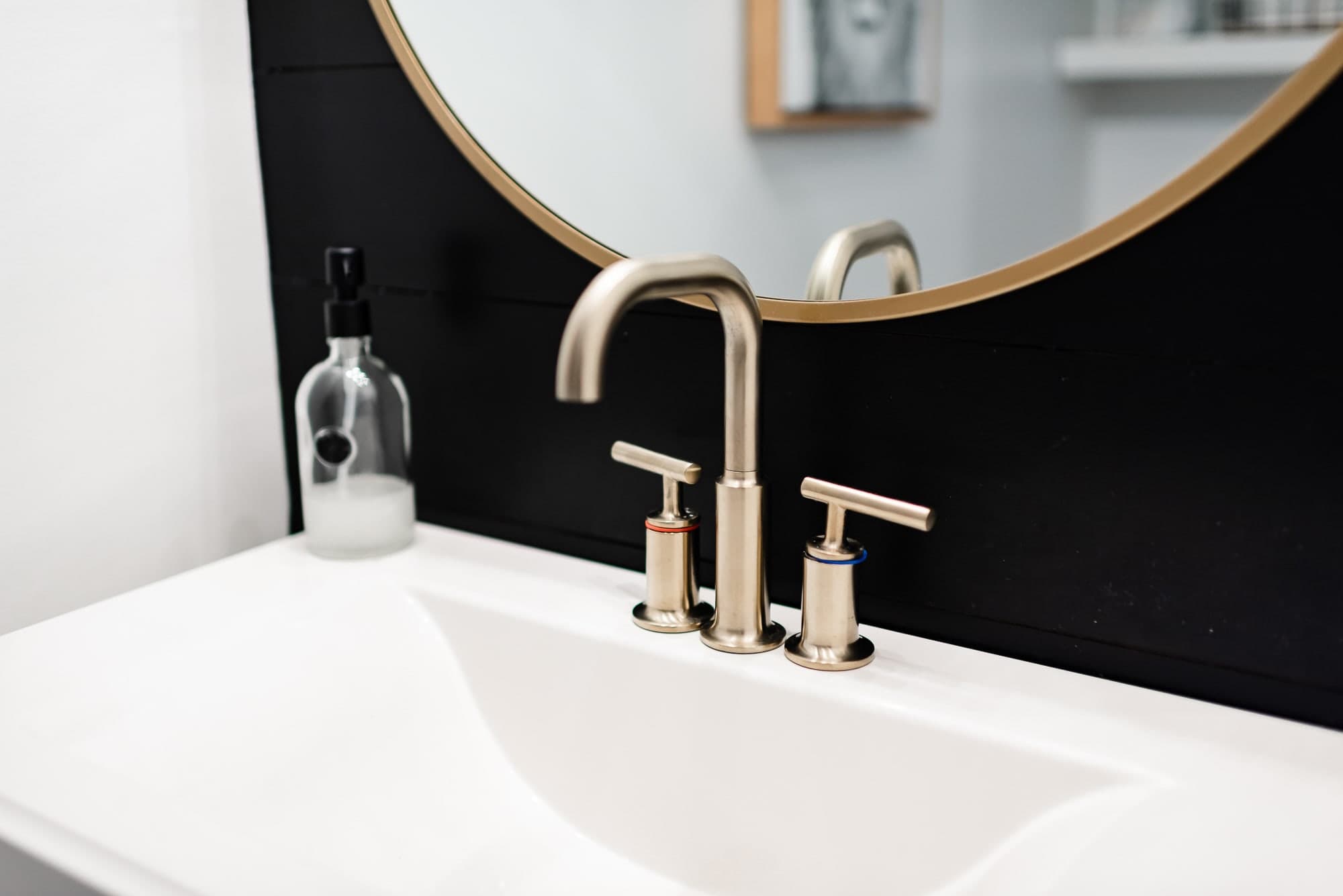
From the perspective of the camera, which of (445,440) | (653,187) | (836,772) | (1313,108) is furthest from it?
(445,440)

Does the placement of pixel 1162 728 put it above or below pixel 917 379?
below

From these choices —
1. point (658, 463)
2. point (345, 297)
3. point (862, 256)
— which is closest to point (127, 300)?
point (345, 297)

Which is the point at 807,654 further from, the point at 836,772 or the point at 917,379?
the point at 917,379

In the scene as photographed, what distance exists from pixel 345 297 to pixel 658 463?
295 millimetres

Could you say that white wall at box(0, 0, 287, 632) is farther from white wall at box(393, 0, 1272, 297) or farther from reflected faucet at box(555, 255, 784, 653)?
reflected faucet at box(555, 255, 784, 653)

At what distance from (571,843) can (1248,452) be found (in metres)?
0.48

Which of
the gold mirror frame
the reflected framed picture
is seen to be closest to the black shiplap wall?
the gold mirror frame

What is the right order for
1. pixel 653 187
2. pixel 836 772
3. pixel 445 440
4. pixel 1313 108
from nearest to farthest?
pixel 1313 108, pixel 836 772, pixel 653 187, pixel 445 440

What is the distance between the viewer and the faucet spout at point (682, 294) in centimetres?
56

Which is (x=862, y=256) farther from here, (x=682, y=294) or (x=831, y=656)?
(x=831, y=656)

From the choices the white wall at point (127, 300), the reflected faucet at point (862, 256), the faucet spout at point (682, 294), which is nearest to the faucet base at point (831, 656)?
the faucet spout at point (682, 294)

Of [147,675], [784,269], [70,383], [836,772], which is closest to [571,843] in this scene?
[836,772]

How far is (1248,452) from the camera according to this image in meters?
0.62

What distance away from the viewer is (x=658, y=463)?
0.73m
